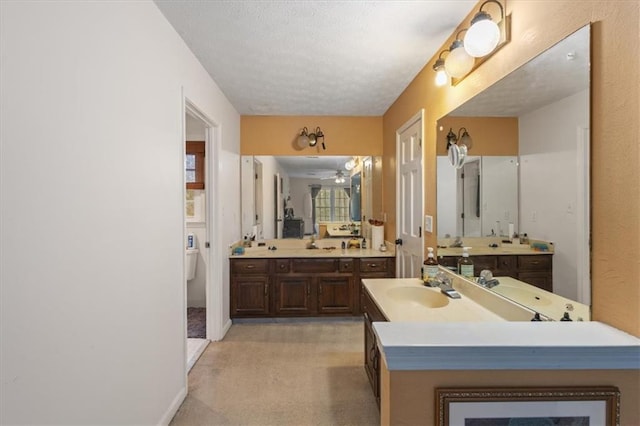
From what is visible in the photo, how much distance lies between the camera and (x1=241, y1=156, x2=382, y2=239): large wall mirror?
397 cm

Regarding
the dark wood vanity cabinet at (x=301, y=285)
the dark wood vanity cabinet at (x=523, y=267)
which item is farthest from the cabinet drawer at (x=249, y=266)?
the dark wood vanity cabinet at (x=523, y=267)

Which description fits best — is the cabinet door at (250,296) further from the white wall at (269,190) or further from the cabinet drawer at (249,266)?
the white wall at (269,190)

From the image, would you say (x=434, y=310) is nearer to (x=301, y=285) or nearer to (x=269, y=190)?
(x=301, y=285)

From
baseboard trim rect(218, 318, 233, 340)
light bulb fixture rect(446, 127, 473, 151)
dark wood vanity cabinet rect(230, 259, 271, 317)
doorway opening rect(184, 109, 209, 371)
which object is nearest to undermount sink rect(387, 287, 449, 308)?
light bulb fixture rect(446, 127, 473, 151)

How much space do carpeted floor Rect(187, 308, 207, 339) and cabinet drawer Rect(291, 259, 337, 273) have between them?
112 cm

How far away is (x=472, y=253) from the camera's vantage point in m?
1.88

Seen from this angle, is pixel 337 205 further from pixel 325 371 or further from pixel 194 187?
pixel 325 371

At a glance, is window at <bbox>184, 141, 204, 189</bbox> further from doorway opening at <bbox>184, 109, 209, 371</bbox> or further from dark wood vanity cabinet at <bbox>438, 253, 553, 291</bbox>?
dark wood vanity cabinet at <bbox>438, 253, 553, 291</bbox>

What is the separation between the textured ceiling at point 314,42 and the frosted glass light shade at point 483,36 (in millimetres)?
364

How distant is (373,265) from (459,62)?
7.46ft

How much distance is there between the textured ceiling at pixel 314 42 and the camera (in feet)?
5.74

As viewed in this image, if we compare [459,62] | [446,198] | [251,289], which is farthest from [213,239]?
[459,62]

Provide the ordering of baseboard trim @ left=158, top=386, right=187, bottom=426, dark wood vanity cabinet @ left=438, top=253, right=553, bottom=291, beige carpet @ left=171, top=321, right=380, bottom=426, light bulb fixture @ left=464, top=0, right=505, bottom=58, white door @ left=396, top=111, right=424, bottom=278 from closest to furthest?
dark wood vanity cabinet @ left=438, top=253, right=553, bottom=291 < light bulb fixture @ left=464, top=0, right=505, bottom=58 < baseboard trim @ left=158, top=386, right=187, bottom=426 < beige carpet @ left=171, top=321, right=380, bottom=426 < white door @ left=396, top=111, right=424, bottom=278

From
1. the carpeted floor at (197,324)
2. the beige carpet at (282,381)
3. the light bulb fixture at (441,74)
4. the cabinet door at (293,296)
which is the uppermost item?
the light bulb fixture at (441,74)
